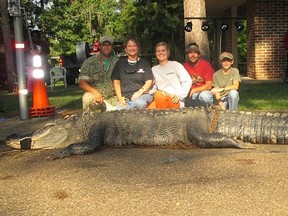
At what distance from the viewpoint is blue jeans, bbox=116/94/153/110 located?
18.9 ft

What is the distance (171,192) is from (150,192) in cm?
17

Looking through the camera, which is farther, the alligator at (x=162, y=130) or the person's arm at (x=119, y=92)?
the person's arm at (x=119, y=92)

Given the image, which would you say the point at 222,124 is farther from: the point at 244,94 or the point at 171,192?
the point at 244,94

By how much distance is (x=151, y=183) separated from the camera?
11.5 ft

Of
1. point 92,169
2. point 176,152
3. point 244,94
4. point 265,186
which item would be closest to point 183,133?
point 176,152

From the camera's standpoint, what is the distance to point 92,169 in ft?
13.2

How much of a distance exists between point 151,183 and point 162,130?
1.68 metres

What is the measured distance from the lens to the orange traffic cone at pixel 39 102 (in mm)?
7895

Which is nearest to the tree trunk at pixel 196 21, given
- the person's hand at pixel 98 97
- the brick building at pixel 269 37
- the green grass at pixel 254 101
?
the green grass at pixel 254 101

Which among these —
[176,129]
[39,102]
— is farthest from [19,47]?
[176,129]

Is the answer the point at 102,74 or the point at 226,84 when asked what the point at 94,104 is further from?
the point at 226,84

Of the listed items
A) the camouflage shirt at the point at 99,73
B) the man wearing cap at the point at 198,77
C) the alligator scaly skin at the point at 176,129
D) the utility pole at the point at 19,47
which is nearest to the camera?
the alligator scaly skin at the point at 176,129

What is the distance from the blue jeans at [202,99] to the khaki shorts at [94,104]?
118 centimetres

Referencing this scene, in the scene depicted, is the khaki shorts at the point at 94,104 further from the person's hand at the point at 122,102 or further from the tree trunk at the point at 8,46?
the tree trunk at the point at 8,46
